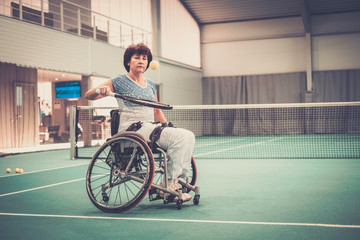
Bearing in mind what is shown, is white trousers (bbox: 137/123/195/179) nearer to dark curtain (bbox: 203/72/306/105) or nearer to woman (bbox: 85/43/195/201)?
woman (bbox: 85/43/195/201)

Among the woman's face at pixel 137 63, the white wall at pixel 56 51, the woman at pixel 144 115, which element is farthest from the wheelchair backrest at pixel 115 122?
the white wall at pixel 56 51

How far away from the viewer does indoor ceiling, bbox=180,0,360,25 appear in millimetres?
19208

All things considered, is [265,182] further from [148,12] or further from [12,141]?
[148,12]

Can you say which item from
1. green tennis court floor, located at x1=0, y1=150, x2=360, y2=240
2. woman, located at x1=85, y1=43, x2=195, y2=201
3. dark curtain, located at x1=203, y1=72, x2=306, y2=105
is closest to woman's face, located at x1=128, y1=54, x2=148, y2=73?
woman, located at x1=85, y1=43, x2=195, y2=201

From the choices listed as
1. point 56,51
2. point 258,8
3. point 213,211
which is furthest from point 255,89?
point 213,211

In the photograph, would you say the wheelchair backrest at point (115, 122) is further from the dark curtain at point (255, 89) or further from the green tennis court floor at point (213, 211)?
the dark curtain at point (255, 89)

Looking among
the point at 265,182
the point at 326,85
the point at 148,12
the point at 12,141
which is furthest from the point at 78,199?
the point at 326,85

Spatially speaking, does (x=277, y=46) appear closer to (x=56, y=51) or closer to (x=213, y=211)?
(x=56, y=51)

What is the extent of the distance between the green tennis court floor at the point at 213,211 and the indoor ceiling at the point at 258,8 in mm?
14992

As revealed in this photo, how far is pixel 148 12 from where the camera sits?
17625mm

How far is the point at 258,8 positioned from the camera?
20.1 m

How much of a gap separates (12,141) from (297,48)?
14.2 meters

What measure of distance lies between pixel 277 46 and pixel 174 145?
61.6 feet

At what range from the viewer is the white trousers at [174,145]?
11.3 ft
